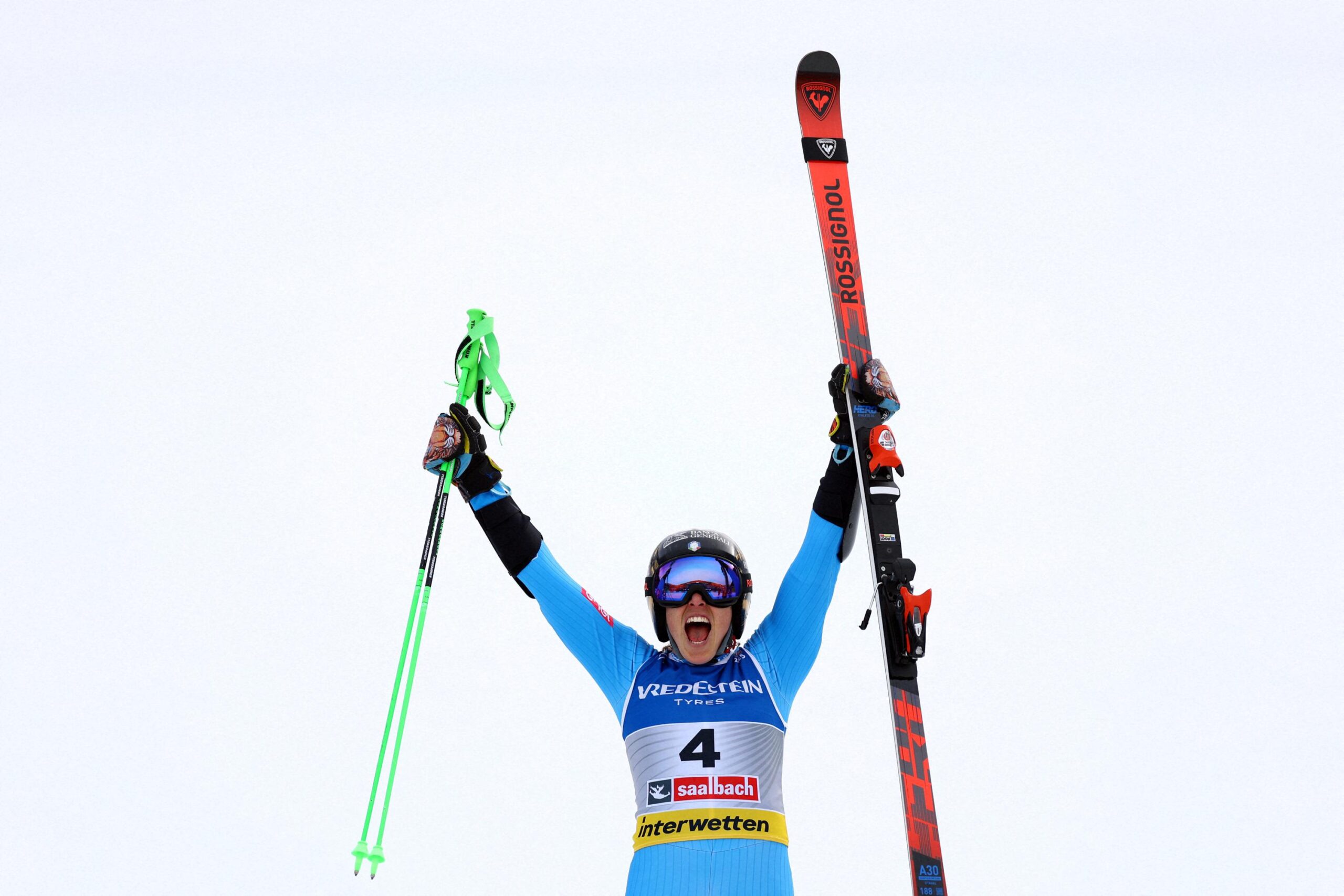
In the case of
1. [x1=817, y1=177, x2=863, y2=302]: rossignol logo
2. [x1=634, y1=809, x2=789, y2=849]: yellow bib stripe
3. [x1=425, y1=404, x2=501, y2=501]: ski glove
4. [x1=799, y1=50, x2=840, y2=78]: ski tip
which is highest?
[x1=799, y1=50, x2=840, y2=78]: ski tip

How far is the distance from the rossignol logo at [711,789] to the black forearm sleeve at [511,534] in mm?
654

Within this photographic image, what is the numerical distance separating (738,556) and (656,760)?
1.80 feet

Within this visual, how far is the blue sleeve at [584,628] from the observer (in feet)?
11.1

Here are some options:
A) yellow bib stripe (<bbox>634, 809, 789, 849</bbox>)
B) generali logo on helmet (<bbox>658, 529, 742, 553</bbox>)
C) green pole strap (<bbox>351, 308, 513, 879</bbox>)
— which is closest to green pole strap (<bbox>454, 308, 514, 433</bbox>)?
green pole strap (<bbox>351, 308, 513, 879</bbox>)

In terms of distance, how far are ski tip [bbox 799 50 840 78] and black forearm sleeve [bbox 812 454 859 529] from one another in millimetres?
1268

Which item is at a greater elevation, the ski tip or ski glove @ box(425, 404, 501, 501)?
the ski tip

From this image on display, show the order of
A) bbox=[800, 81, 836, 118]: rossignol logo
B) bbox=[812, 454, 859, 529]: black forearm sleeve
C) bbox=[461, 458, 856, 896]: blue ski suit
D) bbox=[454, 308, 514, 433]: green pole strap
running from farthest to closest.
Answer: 1. bbox=[800, 81, 836, 118]: rossignol logo
2. bbox=[454, 308, 514, 433]: green pole strap
3. bbox=[812, 454, 859, 529]: black forearm sleeve
4. bbox=[461, 458, 856, 896]: blue ski suit

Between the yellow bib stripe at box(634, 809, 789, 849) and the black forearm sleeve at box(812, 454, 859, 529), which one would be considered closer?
the yellow bib stripe at box(634, 809, 789, 849)

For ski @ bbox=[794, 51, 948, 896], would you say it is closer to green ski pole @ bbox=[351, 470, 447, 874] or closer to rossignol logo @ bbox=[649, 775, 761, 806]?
rossignol logo @ bbox=[649, 775, 761, 806]

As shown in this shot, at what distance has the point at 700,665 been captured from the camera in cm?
332

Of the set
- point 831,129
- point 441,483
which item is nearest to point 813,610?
point 441,483

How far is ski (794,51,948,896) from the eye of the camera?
10.4ft

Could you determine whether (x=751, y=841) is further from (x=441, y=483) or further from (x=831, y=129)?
(x=831, y=129)

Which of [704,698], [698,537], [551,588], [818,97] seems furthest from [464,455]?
[818,97]
